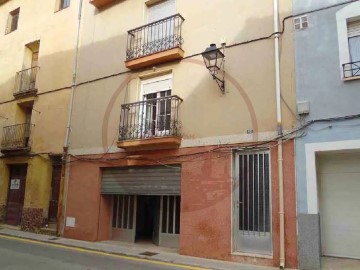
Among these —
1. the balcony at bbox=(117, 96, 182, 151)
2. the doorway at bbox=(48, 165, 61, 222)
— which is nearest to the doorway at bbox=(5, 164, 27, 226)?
the doorway at bbox=(48, 165, 61, 222)

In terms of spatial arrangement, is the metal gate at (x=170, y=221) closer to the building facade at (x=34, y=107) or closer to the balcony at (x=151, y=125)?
the balcony at (x=151, y=125)

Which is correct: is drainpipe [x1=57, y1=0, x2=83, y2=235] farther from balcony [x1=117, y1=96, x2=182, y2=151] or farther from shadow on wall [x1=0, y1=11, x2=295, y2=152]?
shadow on wall [x1=0, y1=11, x2=295, y2=152]

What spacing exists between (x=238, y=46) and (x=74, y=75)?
6474mm

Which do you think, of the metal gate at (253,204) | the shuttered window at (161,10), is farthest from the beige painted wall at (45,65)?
the metal gate at (253,204)

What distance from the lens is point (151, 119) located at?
33.3ft

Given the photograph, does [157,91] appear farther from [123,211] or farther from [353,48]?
[353,48]

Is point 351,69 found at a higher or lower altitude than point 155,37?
lower

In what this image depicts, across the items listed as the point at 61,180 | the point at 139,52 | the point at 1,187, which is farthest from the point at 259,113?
the point at 1,187

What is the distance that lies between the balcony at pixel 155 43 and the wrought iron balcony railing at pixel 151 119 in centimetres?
122

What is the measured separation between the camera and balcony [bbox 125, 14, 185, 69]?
9891 millimetres

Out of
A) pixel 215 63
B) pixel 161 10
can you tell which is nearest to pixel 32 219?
pixel 161 10

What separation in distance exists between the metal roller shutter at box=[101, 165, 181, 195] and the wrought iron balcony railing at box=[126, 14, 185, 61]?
3.44 meters

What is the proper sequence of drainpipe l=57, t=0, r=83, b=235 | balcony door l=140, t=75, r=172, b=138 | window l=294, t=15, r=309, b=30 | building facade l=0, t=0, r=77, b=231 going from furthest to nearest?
building facade l=0, t=0, r=77, b=231
drainpipe l=57, t=0, r=83, b=235
balcony door l=140, t=75, r=172, b=138
window l=294, t=15, r=309, b=30

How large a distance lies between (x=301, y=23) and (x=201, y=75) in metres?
2.78
